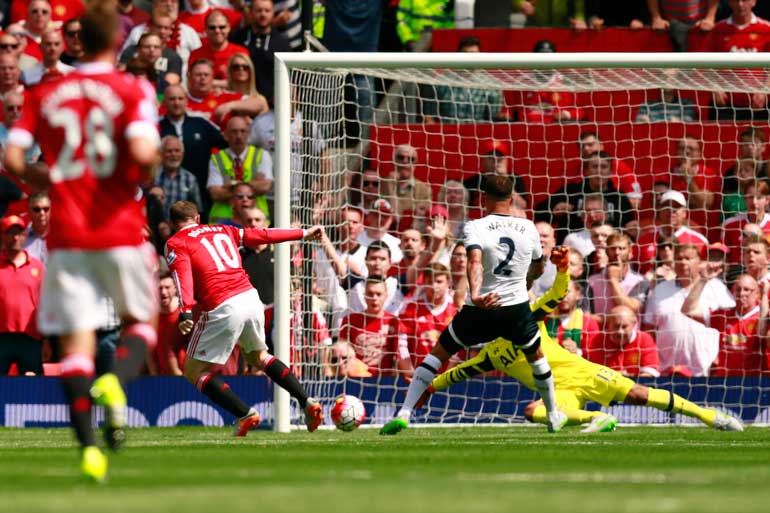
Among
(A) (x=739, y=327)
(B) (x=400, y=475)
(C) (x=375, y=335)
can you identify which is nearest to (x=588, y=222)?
(A) (x=739, y=327)

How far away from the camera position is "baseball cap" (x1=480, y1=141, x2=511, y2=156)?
1590 centimetres

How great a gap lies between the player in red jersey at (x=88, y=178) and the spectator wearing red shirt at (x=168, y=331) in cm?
788

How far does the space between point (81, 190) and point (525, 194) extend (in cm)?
926

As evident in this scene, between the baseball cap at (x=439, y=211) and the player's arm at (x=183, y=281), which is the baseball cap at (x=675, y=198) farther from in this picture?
the player's arm at (x=183, y=281)

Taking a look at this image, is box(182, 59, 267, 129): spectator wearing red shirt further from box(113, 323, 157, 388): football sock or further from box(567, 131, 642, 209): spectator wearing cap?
box(113, 323, 157, 388): football sock

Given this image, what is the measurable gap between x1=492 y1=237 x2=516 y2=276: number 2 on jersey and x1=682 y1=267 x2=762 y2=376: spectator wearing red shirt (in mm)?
3794

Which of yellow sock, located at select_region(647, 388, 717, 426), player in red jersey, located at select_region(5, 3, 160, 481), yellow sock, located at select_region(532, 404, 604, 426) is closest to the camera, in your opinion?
player in red jersey, located at select_region(5, 3, 160, 481)

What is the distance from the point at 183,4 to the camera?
1905cm

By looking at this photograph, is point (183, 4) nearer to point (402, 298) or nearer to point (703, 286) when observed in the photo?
point (402, 298)

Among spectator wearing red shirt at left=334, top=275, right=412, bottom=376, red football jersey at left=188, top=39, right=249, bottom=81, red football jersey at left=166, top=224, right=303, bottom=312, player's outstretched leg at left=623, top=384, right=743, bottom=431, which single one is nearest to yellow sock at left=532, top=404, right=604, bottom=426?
player's outstretched leg at left=623, top=384, right=743, bottom=431

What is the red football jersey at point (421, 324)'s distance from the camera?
14.9m

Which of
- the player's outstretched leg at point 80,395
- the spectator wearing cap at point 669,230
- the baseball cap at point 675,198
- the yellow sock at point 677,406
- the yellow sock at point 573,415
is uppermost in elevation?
the baseball cap at point 675,198

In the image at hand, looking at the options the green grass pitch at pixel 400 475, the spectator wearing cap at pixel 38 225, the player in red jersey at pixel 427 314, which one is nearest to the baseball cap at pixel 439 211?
the player in red jersey at pixel 427 314

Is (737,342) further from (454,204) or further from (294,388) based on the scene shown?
(294,388)
